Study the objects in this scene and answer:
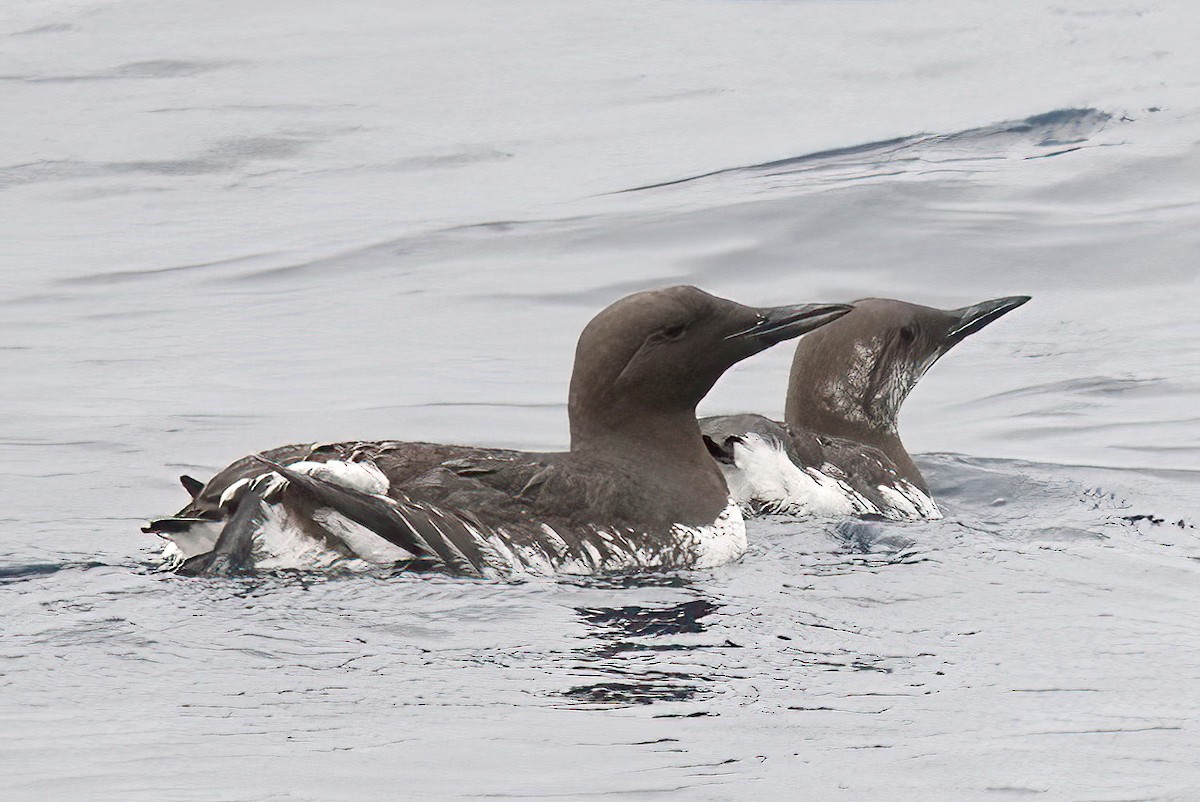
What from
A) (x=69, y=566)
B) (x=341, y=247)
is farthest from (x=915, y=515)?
(x=341, y=247)

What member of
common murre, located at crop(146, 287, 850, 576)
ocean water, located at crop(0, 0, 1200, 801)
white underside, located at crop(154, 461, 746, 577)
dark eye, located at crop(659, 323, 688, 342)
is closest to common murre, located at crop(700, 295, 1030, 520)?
ocean water, located at crop(0, 0, 1200, 801)

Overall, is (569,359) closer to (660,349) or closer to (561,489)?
(660,349)

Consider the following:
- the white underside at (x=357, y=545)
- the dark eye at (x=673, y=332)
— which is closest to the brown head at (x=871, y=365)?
the dark eye at (x=673, y=332)

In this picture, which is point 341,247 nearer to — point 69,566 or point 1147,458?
point 1147,458

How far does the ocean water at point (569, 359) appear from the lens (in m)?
4.65

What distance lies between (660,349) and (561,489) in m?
0.64

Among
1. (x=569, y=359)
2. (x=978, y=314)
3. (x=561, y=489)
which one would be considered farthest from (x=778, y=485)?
(x=569, y=359)

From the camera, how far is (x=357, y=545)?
19.3 feet

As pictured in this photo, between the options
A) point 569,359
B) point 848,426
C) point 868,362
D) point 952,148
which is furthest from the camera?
point 952,148

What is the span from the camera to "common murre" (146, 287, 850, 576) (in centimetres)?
588

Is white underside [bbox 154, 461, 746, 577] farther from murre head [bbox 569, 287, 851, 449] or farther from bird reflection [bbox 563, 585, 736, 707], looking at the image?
murre head [bbox 569, 287, 851, 449]

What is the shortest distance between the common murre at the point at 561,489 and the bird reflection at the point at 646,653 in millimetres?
346

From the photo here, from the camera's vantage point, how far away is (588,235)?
44.6 feet

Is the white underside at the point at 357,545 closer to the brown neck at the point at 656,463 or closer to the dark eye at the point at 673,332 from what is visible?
the brown neck at the point at 656,463
